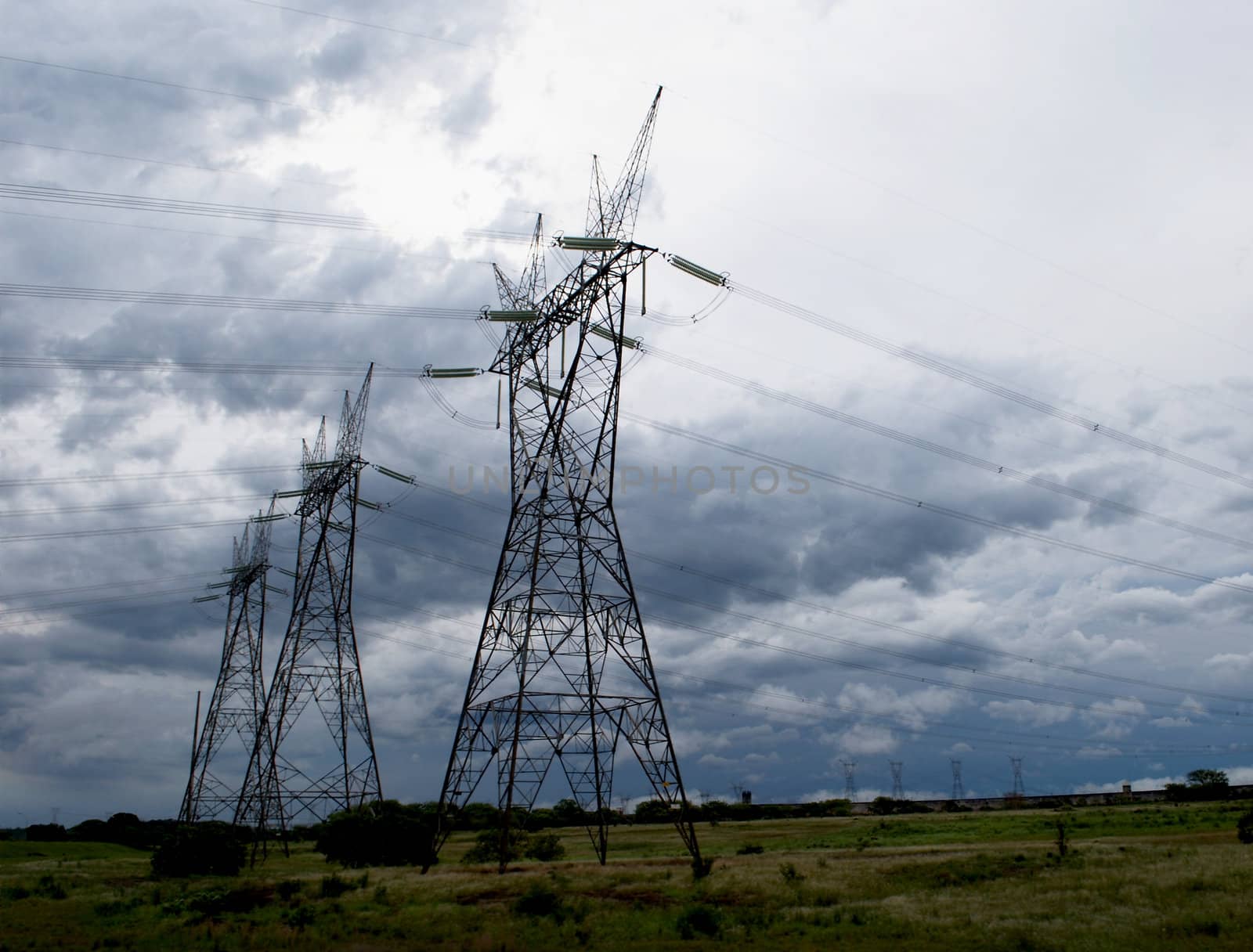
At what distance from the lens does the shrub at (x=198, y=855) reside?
56.4m

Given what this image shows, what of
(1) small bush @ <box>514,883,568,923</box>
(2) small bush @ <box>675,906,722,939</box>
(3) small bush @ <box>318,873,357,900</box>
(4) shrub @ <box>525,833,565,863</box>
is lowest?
(2) small bush @ <box>675,906,722,939</box>

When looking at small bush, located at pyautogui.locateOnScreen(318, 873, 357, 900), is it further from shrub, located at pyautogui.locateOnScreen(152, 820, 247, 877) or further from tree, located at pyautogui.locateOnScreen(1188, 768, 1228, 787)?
tree, located at pyautogui.locateOnScreen(1188, 768, 1228, 787)

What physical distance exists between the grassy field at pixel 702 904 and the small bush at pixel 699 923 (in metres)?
0.06

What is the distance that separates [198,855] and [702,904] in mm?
37096

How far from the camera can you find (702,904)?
34094 millimetres

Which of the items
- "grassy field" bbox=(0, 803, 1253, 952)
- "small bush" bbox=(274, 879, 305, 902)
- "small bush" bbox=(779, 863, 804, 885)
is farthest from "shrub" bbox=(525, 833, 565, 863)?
"small bush" bbox=(274, 879, 305, 902)

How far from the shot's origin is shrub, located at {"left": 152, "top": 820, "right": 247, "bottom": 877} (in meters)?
56.4

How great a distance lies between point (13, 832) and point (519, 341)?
17077 centimetres

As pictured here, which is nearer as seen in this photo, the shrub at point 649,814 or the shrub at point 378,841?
the shrub at point 378,841

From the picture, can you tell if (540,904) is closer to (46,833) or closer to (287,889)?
(287,889)

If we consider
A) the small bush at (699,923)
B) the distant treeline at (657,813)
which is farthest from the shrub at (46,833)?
the small bush at (699,923)

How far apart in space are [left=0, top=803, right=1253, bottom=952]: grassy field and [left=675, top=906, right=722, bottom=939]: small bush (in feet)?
0.19

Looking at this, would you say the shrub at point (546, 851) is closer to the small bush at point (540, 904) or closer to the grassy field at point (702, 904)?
the grassy field at point (702, 904)

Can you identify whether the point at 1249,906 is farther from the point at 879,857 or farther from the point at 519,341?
the point at 519,341
